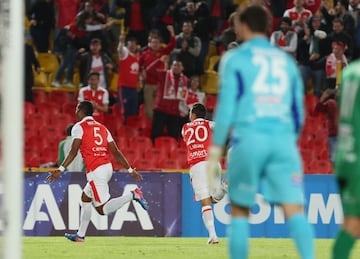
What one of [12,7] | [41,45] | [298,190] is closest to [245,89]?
[298,190]

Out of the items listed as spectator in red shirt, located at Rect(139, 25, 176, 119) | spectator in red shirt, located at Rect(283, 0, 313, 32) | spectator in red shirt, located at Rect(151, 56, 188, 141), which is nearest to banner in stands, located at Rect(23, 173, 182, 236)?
spectator in red shirt, located at Rect(151, 56, 188, 141)

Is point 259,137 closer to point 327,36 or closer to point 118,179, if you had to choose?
point 118,179

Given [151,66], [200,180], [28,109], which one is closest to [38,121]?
[28,109]

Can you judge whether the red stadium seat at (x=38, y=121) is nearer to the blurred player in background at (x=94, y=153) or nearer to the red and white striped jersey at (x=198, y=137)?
the blurred player in background at (x=94, y=153)

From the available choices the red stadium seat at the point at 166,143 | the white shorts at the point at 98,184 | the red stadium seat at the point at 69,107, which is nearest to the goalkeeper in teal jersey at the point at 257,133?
the white shorts at the point at 98,184

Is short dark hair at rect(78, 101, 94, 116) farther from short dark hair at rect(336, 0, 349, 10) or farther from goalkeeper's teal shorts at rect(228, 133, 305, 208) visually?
short dark hair at rect(336, 0, 349, 10)

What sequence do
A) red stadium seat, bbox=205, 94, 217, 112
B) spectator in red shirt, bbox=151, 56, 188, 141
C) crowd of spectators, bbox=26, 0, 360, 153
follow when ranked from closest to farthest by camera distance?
1. spectator in red shirt, bbox=151, 56, 188, 141
2. crowd of spectators, bbox=26, 0, 360, 153
3. red stadium seat, bbox=205, 94, 217, 112

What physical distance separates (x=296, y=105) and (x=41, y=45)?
16641 mm

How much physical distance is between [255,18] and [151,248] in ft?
24.6

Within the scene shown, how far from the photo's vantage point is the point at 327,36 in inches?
931

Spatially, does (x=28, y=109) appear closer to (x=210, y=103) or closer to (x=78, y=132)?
(x=210, y=103)

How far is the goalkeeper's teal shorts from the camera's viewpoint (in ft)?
28.8

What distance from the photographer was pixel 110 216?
773 inches

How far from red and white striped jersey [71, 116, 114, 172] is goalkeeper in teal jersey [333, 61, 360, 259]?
25.2 feet
